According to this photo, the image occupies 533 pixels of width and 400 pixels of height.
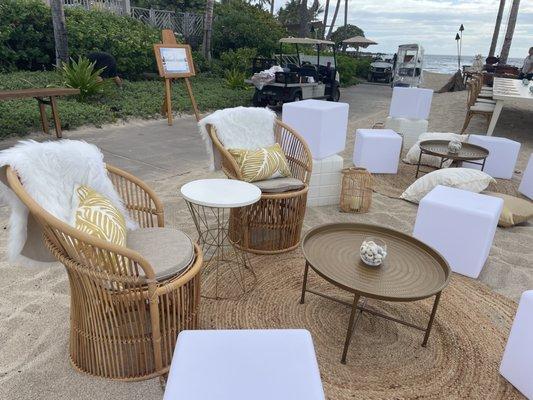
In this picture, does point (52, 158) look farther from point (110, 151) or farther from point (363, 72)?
point (363, 72)

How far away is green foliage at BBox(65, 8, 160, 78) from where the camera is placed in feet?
29.8

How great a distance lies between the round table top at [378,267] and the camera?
1.88 meters

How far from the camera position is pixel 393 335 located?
2184mm

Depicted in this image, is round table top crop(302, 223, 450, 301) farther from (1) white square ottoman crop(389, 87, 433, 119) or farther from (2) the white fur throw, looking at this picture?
(1) white square ottoman crop(389, 87, 433, 119)

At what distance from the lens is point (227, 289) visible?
2490 millimetres

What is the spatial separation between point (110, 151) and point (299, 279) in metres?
3.64

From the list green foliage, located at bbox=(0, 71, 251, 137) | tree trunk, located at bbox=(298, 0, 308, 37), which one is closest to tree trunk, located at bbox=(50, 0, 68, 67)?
green foliage, located at bbox=(0, 71, 251, 137)

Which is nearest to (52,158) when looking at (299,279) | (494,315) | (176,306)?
(176,306)

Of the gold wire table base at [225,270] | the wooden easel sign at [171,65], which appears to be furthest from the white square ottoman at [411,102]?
the gold wire table base at [225,270]

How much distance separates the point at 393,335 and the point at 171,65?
6.19 m

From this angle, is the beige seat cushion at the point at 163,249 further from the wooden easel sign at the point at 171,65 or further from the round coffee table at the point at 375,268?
the wooden easel sign at the point at 171,65

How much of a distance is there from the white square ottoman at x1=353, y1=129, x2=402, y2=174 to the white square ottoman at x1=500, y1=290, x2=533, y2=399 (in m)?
3.20

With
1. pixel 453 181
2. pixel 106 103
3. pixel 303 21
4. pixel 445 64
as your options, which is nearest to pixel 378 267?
pixel 453 181

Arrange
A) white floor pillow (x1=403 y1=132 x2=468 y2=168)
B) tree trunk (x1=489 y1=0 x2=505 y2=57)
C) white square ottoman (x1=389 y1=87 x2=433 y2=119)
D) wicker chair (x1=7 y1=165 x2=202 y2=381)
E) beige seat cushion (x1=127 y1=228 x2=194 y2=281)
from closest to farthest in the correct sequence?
wicker chair (x1=7 y1=165 x2=202 y2=381) → beige seat cushion (x1=127 y1=228 x2=194 y2=281) → white floor pillow (x1=403 y1=132 x2=468 y2=168) → white square ottoman (x1=389 y1=87 x2=433 y2=119) → tree trunk (x1=489 y1=0 x2=505 y2=57)
